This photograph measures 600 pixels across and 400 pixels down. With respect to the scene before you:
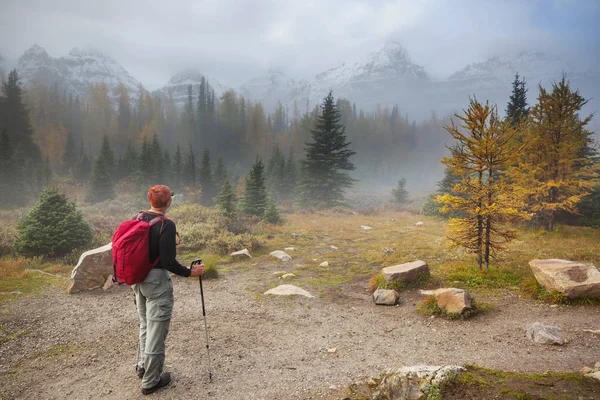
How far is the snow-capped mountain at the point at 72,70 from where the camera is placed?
445 feet

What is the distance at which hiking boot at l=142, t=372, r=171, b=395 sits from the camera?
426 cm


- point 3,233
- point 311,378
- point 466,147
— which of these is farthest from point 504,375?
point 3,233

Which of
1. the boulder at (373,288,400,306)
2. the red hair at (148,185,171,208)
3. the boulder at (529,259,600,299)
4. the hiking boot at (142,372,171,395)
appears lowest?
the boulder at (373,288,400,306)

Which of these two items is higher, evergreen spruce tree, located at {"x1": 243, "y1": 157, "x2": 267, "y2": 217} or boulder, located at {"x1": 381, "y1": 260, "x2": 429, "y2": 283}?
evergreen spruce tree, located at {"x1": 243, "y1": 157, "x2": 267, "y2": 217}

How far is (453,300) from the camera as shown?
6941 millimetres

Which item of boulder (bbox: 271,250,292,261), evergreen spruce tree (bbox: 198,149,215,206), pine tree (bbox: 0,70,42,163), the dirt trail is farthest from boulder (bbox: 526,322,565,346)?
pine tree (bbox: 0,70,42,163)

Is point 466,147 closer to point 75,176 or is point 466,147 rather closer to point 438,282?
point 438,282

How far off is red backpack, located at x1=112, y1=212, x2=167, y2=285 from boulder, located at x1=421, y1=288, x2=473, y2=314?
6.54 m

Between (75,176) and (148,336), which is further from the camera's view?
(75,176)

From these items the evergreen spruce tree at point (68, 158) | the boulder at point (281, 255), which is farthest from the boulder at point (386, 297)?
the evergreen spruce tree at point (68, 158)

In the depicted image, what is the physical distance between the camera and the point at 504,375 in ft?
11.3

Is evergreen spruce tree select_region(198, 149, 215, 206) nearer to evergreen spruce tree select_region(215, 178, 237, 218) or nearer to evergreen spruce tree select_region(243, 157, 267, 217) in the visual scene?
evergreen spruce tree select_region(243, 157, 267, 217)

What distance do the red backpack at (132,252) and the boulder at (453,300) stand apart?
21.5ft

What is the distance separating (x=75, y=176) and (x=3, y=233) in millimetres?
49235
